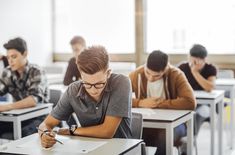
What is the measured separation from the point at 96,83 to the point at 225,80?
10.3ft

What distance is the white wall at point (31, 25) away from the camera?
20.3 feet

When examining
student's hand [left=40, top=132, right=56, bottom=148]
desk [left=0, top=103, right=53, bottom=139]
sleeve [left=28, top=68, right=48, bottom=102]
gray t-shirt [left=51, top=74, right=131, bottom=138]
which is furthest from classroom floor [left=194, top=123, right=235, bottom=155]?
student's hand [left=40, top=132, right=56, bottom=148]

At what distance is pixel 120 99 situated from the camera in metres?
2.47

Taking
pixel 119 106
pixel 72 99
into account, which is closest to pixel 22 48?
pixel 72 99

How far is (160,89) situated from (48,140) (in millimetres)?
1536

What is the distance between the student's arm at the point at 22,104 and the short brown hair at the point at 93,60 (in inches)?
52.0

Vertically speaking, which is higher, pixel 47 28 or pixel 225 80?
pixel 47 28

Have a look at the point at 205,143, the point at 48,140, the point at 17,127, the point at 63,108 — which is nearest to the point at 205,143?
the point at 205,143

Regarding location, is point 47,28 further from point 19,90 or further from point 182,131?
point 182,131

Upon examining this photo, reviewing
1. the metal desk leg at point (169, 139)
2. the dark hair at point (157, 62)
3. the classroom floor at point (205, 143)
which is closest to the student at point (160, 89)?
the dark hair at point (157, 62)

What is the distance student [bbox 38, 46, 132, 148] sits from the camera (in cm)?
240

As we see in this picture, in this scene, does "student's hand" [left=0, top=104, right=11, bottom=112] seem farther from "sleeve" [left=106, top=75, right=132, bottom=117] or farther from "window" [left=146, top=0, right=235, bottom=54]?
"window" [left=146, top=0, right=235, bottom=54]

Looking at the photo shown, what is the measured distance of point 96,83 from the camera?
242 centimetres

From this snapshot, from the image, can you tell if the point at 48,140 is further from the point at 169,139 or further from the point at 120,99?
the point at 169,139
